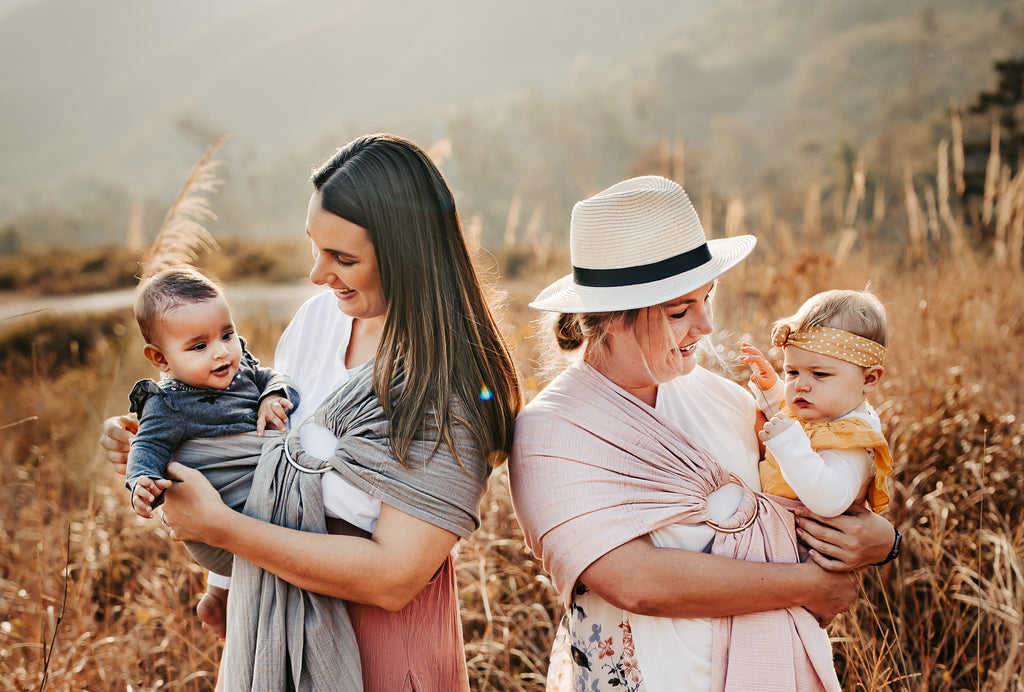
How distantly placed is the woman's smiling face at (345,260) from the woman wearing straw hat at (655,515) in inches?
18.7

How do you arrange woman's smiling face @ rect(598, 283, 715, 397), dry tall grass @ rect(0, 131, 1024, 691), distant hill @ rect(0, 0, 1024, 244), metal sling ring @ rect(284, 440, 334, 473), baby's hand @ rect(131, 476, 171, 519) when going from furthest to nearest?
distant hill @ rect(0, 0, 1024, 244) → dry tall grass @ rect(0, 131, 1024, 691) → woman's smiling face @ rect(598, 283, 715, 397) → metal sling ring @ rect(284, 440, 334, 473) → baby's hand @ rect(131, 476, 171, 519)

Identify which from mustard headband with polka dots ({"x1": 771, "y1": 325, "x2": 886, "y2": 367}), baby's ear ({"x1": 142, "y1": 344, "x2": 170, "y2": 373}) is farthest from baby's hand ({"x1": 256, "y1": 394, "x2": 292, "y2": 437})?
mustard headband with polka dots ({"x1": 771, "y1": 325, "x2": 886, "y2": 367})

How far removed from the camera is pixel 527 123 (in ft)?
165

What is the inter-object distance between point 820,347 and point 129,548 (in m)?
3.66

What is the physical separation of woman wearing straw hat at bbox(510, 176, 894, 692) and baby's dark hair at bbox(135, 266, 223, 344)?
92 cm

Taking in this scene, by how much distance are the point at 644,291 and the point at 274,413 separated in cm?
101

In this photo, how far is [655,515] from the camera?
1630 mm

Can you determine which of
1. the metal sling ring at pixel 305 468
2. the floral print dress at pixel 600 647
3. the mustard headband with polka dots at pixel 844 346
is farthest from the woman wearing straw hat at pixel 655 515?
the metal sling ring at pixel 305 468

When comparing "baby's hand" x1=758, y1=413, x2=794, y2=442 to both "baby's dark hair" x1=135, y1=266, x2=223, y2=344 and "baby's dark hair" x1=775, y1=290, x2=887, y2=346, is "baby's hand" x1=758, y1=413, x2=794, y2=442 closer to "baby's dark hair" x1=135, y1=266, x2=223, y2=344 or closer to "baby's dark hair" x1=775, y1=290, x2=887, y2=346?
"baby's dark hair" x1=775, y1=290, x2=887, y2=346

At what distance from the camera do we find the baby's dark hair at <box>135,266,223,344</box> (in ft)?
5.83

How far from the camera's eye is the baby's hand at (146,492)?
1524mm

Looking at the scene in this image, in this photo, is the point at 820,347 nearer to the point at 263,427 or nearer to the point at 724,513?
the point at 724,513

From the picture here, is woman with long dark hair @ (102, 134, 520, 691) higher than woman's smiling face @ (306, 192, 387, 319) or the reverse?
the reverse

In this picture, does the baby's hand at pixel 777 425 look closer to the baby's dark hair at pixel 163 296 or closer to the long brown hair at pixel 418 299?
the long brown hair at pixel 418 299
